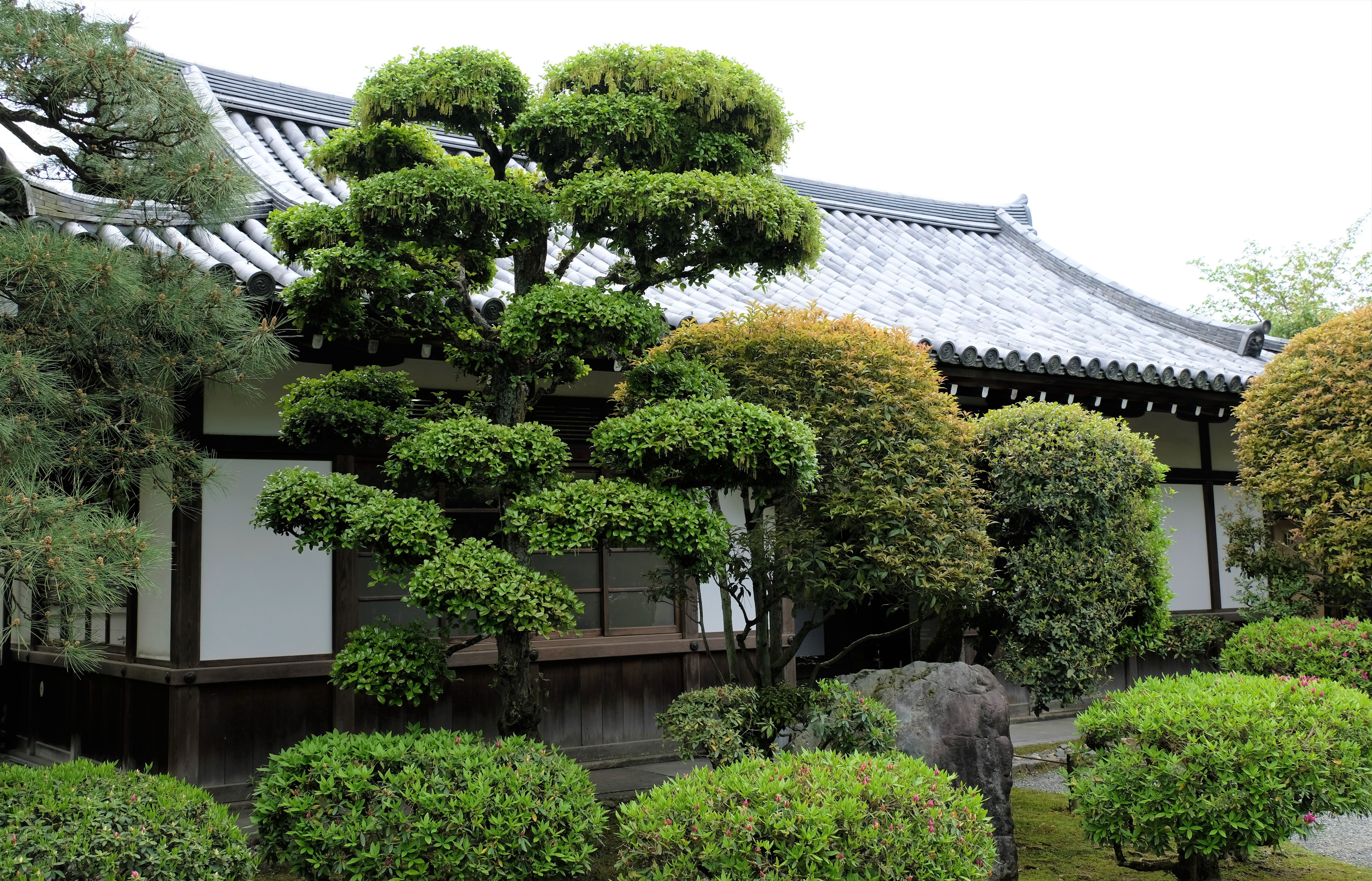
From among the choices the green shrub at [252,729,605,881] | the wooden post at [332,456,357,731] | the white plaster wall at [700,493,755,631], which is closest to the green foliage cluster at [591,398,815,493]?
the green shrub at [252,729,605,881]

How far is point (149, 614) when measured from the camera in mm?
7004

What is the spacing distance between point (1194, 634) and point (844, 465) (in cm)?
534

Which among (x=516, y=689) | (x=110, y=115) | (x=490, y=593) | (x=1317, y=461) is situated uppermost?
(x=110, y=115)

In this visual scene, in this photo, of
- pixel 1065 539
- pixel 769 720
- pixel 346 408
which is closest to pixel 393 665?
pixel 346 408

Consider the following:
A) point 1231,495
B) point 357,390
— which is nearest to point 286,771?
point 357,390

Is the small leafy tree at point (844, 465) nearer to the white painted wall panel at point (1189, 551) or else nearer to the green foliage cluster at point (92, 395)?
the green foliage cluster at point (92, 395)

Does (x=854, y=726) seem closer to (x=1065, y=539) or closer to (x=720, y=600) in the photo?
(x=1065, y=539)

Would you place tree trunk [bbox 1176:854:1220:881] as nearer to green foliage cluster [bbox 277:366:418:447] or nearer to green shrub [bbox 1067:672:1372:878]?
green shrub [bbox 1067:672:1372:878]

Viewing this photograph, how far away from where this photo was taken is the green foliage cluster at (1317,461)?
25.9 feet

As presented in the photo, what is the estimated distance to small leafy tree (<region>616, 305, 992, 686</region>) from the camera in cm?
567

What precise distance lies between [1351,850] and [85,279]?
7.35 m

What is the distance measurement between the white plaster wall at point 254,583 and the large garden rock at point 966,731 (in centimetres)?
385

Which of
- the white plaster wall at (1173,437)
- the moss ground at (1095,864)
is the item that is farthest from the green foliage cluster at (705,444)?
the white plaster wall at (1173,437)

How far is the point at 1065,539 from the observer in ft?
21.8
